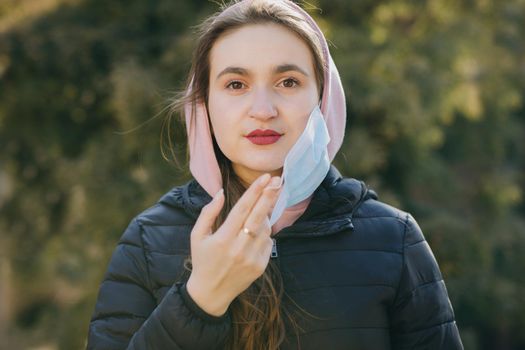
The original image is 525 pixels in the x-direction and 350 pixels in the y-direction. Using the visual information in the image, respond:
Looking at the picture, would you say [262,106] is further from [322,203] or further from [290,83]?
[322,203]

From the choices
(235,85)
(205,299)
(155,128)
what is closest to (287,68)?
(235,85)

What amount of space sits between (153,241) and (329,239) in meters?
0.40

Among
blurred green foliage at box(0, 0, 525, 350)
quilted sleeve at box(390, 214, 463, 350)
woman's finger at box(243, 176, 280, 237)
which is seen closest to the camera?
woman's finger at box(243, 176, 280, 237)

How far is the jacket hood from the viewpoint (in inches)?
69.0

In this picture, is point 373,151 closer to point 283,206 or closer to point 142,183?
point 142,183

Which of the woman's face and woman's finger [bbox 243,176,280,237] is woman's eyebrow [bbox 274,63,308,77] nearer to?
the woman's face

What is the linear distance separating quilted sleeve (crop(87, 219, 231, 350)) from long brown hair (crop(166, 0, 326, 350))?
13 cm

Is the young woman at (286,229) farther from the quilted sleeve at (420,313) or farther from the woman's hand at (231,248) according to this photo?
the woman's hand at (231,248)

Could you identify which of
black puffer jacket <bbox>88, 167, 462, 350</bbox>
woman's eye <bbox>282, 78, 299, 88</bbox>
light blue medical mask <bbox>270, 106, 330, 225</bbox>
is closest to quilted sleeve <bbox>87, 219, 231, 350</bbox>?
black puffer jacket <bbox>88, 167, 462, 350</bbox>

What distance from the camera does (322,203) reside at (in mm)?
1803

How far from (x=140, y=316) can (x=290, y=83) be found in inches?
23.6

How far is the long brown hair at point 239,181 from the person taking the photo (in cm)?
168

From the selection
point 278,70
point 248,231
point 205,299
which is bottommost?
point 205,299

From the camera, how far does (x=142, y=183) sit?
477 cm
